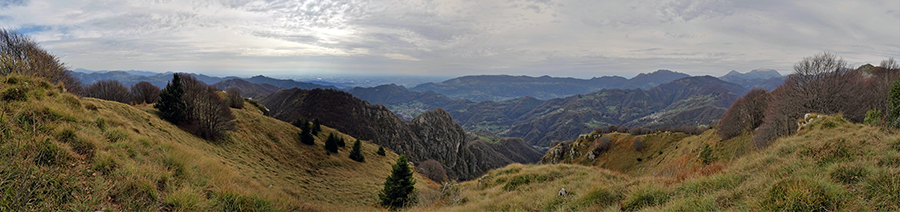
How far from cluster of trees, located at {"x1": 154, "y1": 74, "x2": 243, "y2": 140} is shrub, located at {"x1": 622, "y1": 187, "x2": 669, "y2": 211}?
98.1ft

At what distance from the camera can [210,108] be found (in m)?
26.5

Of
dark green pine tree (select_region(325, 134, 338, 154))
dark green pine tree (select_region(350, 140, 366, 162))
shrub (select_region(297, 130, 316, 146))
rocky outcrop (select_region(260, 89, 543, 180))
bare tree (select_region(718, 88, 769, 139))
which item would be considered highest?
bare tree (select_region(718, 88, 769, 139))

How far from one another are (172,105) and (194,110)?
1.69m

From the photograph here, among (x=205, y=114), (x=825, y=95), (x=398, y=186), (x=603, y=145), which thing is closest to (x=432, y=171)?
(x=603, y=145)

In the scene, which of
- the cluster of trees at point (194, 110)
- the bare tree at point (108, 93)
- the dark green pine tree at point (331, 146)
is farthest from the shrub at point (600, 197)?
the bare tree at point (108, 93)

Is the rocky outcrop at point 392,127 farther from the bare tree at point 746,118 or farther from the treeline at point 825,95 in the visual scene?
the treeline at point 825,95

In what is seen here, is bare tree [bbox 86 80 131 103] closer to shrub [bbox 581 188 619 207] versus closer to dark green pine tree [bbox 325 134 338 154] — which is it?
dark green pine tree [bbox 325 134 338 154]

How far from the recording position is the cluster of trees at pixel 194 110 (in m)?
24.6

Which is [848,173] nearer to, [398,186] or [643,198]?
[643,198]

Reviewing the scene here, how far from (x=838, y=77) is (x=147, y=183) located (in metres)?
51.2

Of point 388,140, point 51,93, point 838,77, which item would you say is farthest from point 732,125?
point 388,140

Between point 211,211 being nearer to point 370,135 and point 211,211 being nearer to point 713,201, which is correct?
point 713,201

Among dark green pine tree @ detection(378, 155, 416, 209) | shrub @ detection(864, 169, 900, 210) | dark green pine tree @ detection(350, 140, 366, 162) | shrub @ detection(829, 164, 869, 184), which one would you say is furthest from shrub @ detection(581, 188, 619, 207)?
dark green pine tree @ detection(350, 140, 366, 162)

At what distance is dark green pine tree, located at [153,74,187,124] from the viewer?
24.4 m
